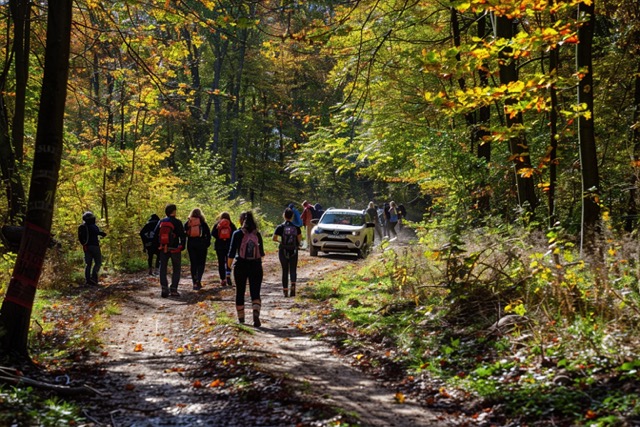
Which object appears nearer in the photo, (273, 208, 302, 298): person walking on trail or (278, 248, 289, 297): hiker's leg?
(273, 208, 302, 298): person walking on trail

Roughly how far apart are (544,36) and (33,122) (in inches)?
627

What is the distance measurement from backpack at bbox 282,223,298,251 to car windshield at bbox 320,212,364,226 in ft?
33.3

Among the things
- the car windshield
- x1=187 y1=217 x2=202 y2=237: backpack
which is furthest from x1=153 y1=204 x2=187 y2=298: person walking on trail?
the car windshield

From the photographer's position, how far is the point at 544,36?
7.93 m

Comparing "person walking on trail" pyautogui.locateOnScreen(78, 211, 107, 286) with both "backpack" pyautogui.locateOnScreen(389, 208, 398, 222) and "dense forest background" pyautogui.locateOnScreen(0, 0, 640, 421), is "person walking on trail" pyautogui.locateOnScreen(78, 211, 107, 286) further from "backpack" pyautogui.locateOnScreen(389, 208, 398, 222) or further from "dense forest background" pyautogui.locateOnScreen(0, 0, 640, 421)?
"backpack" pyautogui.locateOnScreen(389, 208, 398, 222)

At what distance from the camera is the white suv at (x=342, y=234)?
23234 millimetres

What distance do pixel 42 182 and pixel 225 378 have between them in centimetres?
329

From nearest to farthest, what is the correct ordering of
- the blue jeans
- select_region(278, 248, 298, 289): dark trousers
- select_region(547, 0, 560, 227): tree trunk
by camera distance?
1. select_region(547, 0, 560, 227): tree trunk
2. select_region(278, 248, 298, 289): dark trousers
3. the blue jeans

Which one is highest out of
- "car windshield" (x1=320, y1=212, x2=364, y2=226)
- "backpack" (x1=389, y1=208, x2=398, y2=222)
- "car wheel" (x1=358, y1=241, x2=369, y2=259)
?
"backpack" (x1=389, y1=208, x2=398, y2=222)

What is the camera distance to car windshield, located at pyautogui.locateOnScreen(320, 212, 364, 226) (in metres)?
24.3

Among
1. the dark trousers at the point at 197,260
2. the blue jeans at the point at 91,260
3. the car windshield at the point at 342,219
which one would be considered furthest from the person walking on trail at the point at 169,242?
the car windshield at the point at 342,219

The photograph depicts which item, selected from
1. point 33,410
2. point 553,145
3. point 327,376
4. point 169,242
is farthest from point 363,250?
point 33,410

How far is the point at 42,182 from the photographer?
25.6 feet

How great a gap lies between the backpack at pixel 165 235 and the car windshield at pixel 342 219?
33.6 feet
